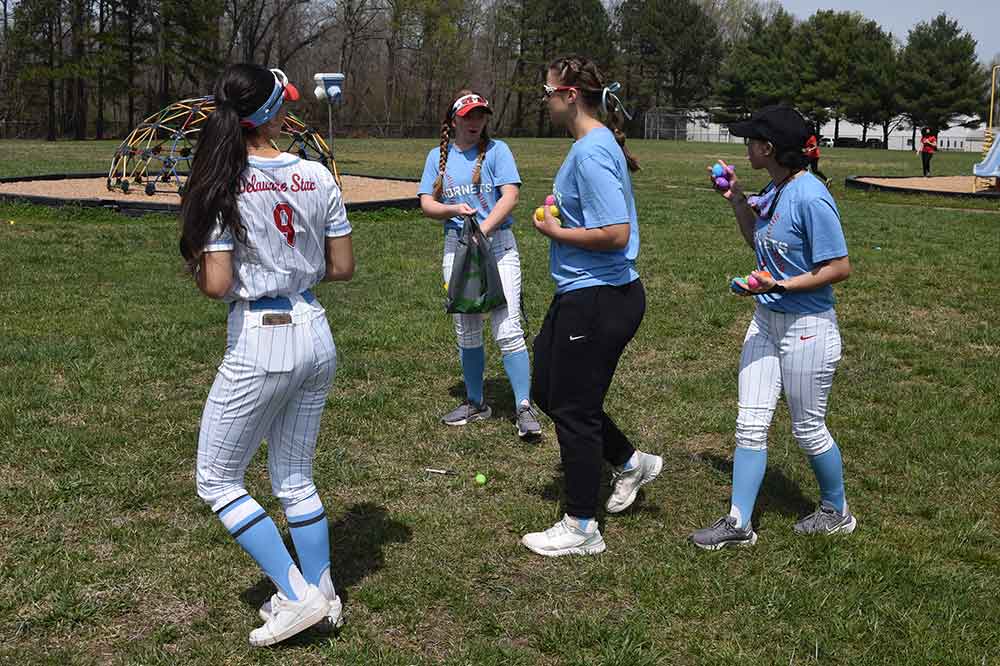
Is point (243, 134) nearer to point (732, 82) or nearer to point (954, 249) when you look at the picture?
point (954, 249)

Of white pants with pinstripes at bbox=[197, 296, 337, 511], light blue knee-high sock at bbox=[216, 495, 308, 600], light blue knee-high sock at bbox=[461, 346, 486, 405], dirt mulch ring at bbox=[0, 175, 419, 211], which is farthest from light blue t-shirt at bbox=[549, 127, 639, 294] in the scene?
dirt mulch ring at bbox=[0, 175, 419, 211]

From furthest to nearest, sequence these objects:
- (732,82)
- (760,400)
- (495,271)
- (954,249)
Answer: (732,82) < (954,249) < (495,271) < (760,400)

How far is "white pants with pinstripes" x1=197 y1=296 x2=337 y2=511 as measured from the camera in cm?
303

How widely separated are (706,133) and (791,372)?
248 ft

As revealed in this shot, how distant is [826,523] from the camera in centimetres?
420

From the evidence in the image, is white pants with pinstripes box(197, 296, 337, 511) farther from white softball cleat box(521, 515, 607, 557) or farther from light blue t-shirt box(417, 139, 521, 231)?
light blue t-shirt box(417, 139, 521, 231)

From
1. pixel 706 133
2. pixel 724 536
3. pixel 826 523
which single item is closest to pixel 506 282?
pixel 724 536

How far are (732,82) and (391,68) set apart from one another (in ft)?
83.2

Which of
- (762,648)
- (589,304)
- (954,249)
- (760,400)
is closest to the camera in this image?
(762,648)

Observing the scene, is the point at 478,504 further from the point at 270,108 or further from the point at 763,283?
Answer: the point at 270,108

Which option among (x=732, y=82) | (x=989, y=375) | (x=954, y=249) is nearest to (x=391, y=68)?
(x=732, y=82)

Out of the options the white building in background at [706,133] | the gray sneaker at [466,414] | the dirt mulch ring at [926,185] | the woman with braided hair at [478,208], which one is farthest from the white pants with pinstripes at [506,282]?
the white building in background at [706,133]

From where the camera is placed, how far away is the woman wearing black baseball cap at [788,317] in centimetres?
380

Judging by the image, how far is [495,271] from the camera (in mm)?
5375
